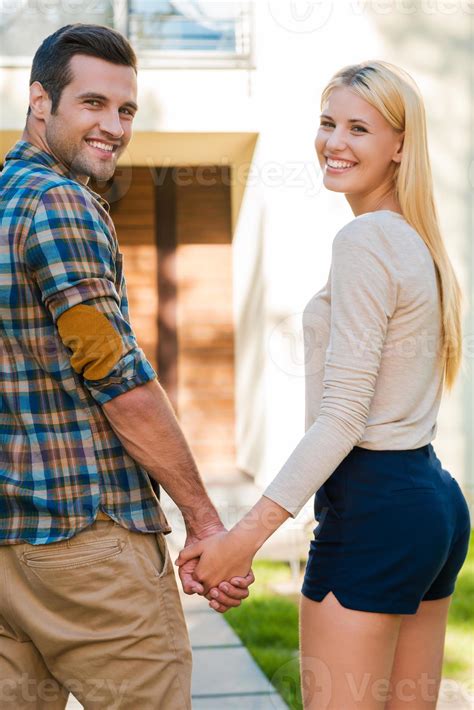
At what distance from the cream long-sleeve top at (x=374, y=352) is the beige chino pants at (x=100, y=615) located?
0.36 meters

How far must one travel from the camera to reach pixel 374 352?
84.4 inches

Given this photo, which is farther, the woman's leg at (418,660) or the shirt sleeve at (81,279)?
the woman's leg at (418,660)

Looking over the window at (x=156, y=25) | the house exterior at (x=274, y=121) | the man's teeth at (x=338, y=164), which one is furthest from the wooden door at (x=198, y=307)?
the man's teeth at (x=338, y=164)

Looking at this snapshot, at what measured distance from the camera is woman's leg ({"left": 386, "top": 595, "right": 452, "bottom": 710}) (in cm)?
226

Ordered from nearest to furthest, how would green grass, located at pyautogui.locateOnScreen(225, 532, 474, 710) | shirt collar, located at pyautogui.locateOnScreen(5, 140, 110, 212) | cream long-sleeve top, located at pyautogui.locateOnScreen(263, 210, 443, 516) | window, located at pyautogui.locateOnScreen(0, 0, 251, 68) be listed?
cream long-sleeve top, located at pyautogui.locateOnScreen(263, 210, 443, 516), shirt collar, located at pyautogui.locateOnScreen(5, 140, 110, 212), green grass, located at pyautogui.locateOnScreen(225, 532, 474, 710), window, located at pyautogui.locateOnScreen(0, 0, 251, 68)

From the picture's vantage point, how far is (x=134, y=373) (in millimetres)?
2117

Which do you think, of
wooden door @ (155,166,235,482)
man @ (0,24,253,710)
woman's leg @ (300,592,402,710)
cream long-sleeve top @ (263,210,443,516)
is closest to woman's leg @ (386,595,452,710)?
woman's leg @ (300,592,402,710)

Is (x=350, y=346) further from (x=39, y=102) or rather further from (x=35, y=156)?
(x=39, y=102)

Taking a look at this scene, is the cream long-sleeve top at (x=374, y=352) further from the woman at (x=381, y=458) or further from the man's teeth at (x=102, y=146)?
the man's teeth at (x=102, y=146)

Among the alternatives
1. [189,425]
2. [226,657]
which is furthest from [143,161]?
[226,657]

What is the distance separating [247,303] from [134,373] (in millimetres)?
6978

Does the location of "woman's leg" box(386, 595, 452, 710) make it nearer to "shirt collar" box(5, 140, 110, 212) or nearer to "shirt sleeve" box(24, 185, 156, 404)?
"shirt sleeve" box(24, 185, 156, 404)

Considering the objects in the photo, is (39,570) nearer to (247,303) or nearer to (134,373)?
(134,373)

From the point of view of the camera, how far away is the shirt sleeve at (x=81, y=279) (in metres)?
2.04
